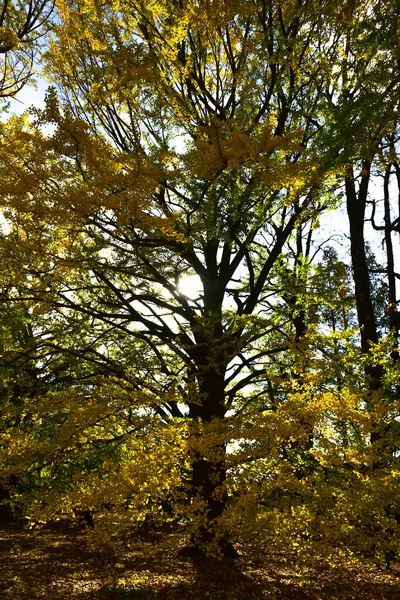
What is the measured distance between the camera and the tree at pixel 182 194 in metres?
3.81

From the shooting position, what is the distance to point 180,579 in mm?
6695

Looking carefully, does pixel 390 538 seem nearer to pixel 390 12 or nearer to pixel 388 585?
pixel 388 585

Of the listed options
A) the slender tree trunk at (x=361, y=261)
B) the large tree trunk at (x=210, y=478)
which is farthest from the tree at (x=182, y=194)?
the slender tree trunk at (x=361, y=261)

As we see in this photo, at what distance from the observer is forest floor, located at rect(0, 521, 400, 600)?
5980 mm

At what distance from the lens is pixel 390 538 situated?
12.4ft

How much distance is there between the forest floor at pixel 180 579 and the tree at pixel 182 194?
88 cm

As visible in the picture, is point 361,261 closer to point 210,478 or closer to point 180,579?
point 210,478

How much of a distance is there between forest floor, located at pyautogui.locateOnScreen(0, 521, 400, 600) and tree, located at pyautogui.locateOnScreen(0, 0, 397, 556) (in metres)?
0.88

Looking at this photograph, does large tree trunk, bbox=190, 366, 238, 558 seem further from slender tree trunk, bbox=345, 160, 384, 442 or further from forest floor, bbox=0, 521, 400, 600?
slender tree trunk, bbox=345, 160, 384, 442

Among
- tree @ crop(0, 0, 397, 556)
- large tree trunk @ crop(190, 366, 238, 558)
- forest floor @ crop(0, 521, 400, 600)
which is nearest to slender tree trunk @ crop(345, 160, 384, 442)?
tree @ crop(0, 0, 397, 556)

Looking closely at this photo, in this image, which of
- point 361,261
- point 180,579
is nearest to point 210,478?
point 180,579

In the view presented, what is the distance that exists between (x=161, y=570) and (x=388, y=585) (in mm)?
3958

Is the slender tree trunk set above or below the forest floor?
above

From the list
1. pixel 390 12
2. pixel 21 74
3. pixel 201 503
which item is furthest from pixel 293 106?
pixel 201 503
